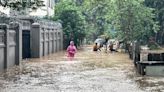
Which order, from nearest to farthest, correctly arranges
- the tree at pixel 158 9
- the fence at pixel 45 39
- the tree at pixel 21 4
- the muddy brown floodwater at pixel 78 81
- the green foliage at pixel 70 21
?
1. the tree at pixel 21 4
2. the muddy brown floodwater at pixel 78 81
3. the fence at pixel 45 39
4. the tree at pixel 158 9
5. the green foliage at pixel 70 21

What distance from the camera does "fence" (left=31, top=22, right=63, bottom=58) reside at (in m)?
33.4

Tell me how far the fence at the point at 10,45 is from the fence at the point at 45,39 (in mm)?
6418

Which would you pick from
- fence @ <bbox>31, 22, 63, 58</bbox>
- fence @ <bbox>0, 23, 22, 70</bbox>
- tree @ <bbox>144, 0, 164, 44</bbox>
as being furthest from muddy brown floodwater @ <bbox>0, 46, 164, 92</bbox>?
tree @ <bbox>144, 0, 164, 44</bbox>

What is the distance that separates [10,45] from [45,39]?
41.2ft

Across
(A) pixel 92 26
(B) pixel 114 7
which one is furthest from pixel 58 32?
(A) pixel 92 26

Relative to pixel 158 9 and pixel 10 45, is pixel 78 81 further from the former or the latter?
pixel 158 9

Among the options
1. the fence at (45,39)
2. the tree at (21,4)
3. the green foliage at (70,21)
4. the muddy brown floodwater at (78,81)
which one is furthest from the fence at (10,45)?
the green foliage at (70,21)

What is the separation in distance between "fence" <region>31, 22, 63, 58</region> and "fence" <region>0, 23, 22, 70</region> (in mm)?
6418

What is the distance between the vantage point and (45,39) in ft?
122

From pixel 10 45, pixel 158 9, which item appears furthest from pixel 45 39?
pixel 158 9

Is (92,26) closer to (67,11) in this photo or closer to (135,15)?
(67,11)

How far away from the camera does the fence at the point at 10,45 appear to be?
74.6 ft

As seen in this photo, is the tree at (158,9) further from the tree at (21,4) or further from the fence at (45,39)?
the tree at (21,4)

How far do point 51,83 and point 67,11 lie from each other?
33.3 meters
